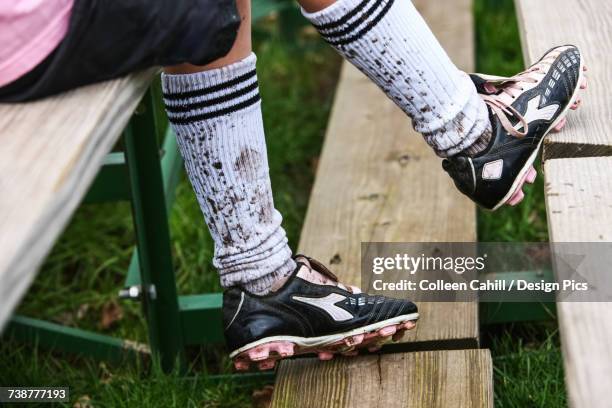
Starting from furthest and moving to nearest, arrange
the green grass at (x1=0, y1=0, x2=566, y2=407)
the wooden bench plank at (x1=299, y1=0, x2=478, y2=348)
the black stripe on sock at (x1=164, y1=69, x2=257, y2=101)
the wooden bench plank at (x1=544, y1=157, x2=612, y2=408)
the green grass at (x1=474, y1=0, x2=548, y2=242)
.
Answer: the green grass at (x1=474, y1=0, x2=548, y2=242), the green grass at (x1=0, y1=0, x2=566, y2=407), the wooden bench plank at (x1=299, y1=0, x2=478, y2=348), the black stripe on sock at (x1=164, y1=69, x2=257, y2=101), the wooden bench plank at (x1=544, y1=157, x2=612, y2=408)

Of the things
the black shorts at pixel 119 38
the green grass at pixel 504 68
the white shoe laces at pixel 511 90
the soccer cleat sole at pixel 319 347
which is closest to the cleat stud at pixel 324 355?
the soccer cleat sole at pixel 319 347

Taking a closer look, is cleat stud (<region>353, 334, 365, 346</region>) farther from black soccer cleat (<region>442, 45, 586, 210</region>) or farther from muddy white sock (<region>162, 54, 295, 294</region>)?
black soccer cleat (<region>442, 45, 586, 210</region>)

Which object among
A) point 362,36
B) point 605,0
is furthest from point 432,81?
point 605,0

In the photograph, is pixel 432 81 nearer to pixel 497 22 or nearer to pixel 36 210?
pixel 36 210

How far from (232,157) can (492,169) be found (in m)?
0.41

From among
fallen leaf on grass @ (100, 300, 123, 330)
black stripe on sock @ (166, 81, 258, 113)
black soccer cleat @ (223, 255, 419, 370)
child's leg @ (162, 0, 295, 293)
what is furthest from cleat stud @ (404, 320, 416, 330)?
fallen leaf on grass @ (100, 300, 123, 330)

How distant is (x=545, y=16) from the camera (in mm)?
1890

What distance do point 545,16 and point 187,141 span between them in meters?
0.83

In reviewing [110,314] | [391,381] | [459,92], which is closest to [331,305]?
[391,381]

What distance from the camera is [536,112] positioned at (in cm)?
154

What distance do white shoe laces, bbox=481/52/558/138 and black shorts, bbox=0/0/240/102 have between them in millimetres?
521

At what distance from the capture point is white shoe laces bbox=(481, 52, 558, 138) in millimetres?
1529

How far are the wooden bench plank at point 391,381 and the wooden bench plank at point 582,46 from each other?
0.35 meters

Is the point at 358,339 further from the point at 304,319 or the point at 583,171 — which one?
the point at 583,171
